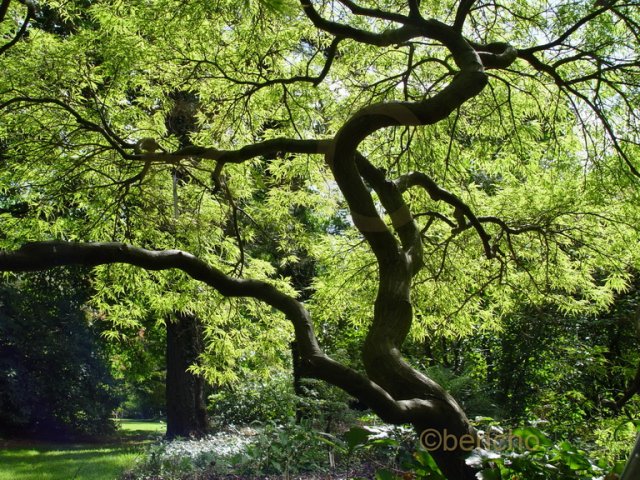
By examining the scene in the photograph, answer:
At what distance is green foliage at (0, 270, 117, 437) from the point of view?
39.9 ft

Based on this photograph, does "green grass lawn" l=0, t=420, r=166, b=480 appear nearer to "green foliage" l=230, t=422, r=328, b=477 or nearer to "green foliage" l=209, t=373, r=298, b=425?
"green foliage" l=209, t=373, r=298, b=425

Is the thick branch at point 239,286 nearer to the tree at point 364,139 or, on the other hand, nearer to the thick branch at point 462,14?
the tree at point 364,139

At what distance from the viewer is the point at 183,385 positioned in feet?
33.9

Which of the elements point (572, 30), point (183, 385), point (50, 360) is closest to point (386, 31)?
point (572, 30)

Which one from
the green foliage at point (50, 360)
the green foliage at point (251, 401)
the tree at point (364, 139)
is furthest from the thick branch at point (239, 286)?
the green foliage at point (50, 360)

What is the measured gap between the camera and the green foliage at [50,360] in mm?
12156

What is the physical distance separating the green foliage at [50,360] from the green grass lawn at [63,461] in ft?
2.52

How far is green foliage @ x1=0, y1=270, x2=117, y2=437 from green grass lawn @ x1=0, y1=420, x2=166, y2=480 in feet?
2.52

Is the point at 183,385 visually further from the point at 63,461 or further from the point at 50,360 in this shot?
the point at 50,360

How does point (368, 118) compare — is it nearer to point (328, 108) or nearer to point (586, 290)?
point (328, 108)

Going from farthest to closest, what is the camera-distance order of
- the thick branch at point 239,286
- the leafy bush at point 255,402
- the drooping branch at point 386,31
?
the leafy bush at point 255,402, the drooping branch at point 386,31, the thick branch at point 239,286

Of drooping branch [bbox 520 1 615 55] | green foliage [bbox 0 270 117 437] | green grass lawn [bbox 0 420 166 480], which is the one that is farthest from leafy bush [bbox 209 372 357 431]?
drooping branch [bbox 520 1 615 55]

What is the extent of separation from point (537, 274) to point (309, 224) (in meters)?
4.92

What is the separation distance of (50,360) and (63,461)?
3580mm
